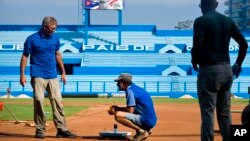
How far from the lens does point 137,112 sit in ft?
29.4

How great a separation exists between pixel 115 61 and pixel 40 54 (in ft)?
140

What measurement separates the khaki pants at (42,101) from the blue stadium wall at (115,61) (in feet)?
110

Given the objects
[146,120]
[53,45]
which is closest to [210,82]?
[146,120]

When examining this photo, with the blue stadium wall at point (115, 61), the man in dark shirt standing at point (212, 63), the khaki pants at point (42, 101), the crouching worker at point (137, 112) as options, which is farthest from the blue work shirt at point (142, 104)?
the blue stadium wall at point (115, 61)

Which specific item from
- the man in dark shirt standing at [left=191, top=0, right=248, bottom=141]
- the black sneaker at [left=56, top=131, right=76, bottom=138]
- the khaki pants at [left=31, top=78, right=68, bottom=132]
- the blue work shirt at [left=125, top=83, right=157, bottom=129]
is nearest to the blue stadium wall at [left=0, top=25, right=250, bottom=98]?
the khaki pants at [left=31, top=78, right=68, bottom=132]

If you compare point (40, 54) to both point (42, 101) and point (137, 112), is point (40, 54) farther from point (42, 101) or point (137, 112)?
point (137, 112)

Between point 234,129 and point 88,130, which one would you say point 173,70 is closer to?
point 88,130

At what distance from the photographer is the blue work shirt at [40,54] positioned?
945cm

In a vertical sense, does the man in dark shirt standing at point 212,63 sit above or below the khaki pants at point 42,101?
above

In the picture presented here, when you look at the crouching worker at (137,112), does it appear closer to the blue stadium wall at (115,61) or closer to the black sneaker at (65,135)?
the black sneaker at (65,135)

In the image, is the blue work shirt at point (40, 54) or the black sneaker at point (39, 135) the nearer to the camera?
the black sneaker at point (39, 135)

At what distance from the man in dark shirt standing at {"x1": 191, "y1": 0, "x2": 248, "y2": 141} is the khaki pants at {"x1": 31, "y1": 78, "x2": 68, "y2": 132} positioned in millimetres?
3662

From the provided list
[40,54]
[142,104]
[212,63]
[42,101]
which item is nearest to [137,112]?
[142,104]

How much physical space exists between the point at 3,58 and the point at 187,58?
17.7 meters
